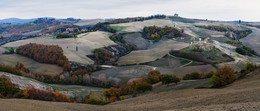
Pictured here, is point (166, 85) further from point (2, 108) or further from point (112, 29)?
point (112, 29)

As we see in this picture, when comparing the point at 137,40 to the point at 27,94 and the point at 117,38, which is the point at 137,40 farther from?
the point at 27,94

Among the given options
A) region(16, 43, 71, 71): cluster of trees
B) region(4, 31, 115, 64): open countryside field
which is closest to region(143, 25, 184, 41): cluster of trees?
region(4, 31, 115, 64): open countryside field

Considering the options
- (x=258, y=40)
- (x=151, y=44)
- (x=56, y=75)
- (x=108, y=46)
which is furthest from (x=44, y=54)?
(x=258, y=40)

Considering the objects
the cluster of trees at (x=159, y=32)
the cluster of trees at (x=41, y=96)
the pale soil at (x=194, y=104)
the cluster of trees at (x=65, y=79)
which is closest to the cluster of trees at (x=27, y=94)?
the cluster of trees at (x=41, y=96)

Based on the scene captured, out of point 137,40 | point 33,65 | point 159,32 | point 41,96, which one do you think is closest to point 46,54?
point 33,65

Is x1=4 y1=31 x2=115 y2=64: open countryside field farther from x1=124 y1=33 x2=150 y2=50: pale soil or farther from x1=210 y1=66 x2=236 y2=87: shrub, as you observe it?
x1=210 y1=66 x2=236 y2=87: shrub

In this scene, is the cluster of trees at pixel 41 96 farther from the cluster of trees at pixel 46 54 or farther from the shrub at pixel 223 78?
the cluster of trees at pixel 46 54
